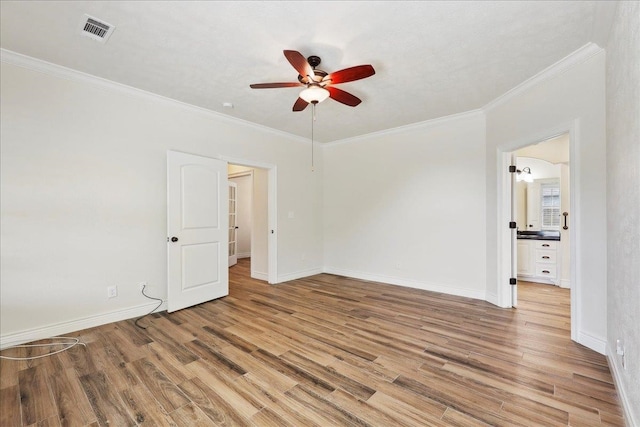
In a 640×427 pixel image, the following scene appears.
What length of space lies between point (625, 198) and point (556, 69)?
183 centimetres

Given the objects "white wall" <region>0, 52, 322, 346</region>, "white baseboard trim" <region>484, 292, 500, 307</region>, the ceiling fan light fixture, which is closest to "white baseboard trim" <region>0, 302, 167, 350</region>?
"white wall" <region>0, 52, 322, 346</region>

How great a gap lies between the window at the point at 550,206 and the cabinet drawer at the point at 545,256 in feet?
2.33

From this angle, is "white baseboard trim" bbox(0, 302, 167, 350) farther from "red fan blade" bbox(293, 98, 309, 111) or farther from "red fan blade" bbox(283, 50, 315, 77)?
"red fan blade" bbox(283, 50, 315, 77)

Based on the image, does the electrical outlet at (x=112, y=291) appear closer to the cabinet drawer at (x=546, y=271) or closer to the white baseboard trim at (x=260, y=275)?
the white baseboard trim at (x=260, y=275)

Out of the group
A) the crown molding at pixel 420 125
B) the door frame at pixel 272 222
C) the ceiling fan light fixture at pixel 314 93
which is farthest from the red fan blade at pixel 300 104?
the crown molding at pixel 420 125

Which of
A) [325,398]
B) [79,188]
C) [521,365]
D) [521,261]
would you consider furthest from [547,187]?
[79,188]

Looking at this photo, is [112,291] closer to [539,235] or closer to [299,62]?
[299,62]

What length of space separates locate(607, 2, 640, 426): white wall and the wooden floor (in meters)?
0.36

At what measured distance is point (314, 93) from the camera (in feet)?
8.75

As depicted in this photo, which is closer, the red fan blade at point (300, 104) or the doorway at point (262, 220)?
the red fan blade at point (300, 104)

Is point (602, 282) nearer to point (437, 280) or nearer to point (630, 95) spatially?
point (630, 95)

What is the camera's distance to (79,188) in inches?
116

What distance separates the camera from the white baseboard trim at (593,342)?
2404 millimetres

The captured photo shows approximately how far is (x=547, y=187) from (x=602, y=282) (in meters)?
3.62
